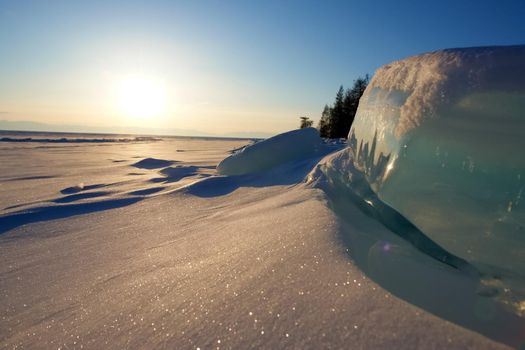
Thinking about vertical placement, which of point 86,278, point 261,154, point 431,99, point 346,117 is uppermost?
point 346,117

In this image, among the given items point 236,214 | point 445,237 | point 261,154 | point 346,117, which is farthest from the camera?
point 346,117

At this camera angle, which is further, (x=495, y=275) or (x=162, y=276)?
(x=162, y=276)

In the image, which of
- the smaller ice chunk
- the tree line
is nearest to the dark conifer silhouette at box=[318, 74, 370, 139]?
the tree line

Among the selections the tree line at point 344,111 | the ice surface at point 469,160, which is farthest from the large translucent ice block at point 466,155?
the tree line at point 344,111

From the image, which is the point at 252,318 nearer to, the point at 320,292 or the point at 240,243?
the point at 320,292

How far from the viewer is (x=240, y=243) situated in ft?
3.99

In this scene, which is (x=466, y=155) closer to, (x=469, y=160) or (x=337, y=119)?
(x=469, y=160)

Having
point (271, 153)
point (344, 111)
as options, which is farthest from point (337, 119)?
point (271, 153)

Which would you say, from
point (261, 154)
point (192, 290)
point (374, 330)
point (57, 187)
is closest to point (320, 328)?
point (374, 330)

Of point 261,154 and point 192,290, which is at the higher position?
point 261,154

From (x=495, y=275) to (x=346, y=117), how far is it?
2666 cm

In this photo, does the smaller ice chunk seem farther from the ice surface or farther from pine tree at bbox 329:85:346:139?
pine tree at bbox 329:85:346:139

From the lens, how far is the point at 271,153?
11.6ft

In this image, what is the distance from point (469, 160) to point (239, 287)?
0.80 metres
